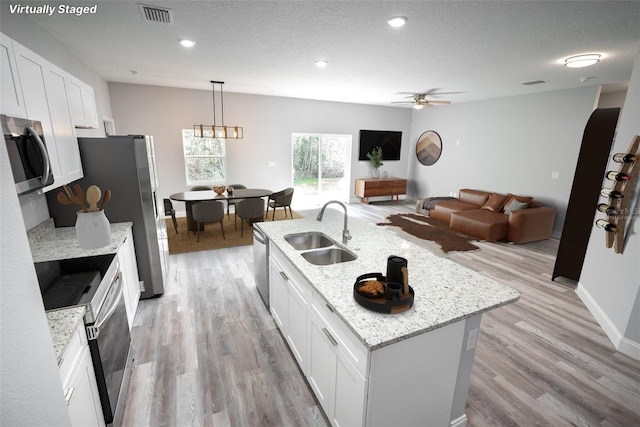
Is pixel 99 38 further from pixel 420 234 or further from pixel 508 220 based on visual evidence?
pixel 508 220

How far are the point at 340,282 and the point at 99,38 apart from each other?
3.44m

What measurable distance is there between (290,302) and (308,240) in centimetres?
62

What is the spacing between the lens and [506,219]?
5027 mm

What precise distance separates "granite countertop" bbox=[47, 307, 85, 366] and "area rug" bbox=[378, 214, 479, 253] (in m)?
4.43

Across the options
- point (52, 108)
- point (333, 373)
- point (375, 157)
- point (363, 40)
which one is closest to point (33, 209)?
point (52, 108)

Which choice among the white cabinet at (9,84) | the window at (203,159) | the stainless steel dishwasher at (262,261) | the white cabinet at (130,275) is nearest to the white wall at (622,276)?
the stainless steel dishwasher at (262,261)

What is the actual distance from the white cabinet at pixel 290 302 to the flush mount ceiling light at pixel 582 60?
389cm

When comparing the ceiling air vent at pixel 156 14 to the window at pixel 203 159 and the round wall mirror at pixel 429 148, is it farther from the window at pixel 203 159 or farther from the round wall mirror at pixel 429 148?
the round wall mirror at pixel 429 148

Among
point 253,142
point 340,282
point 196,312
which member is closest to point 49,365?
point 340,282

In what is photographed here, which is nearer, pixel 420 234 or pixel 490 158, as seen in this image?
pixel 420 234

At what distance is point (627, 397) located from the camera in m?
1.97

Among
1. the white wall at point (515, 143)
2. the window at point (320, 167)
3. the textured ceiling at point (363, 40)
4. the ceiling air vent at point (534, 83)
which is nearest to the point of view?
the textured ceiling at point (363, 40)

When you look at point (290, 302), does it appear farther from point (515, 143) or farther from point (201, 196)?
point (515, 143)

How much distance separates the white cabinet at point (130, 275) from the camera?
2318 mm
